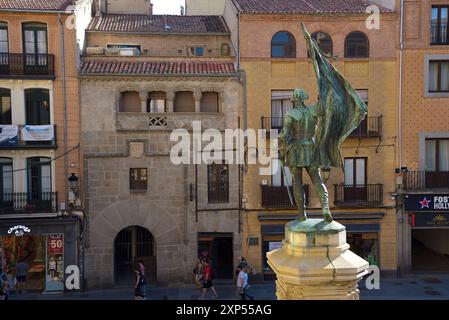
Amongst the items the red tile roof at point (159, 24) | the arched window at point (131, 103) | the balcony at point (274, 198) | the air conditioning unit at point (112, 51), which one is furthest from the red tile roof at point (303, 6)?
the balcony at point (274, 198)

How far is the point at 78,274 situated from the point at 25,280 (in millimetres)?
2193

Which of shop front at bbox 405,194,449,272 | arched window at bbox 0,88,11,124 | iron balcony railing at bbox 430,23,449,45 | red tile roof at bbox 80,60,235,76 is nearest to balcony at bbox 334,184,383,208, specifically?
shop front at bbox 405,194,449,272

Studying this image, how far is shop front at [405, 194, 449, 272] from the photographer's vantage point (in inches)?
902

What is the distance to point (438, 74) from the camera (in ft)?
76.6

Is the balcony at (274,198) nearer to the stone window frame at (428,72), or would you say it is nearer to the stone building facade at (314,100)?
the stone building facade at (314,100)

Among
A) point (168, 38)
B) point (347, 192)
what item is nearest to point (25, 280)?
point (168, 38)

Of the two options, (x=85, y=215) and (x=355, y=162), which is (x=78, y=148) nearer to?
(x=85, y=215)

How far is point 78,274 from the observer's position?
72.3 feet

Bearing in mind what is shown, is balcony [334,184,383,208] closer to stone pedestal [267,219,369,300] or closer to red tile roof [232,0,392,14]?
red tile roof [232,0,392,14]

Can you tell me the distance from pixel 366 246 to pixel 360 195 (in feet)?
8.11

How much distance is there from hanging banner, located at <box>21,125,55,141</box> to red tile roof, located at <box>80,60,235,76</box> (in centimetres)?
283

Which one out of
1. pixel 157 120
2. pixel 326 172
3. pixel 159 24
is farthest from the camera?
pixel 159 24

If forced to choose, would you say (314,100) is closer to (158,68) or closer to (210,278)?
(158,68)

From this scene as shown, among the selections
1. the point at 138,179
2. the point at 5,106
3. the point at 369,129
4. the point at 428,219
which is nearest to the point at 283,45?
the point at 369,129
